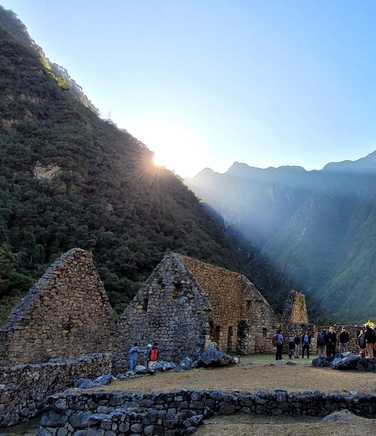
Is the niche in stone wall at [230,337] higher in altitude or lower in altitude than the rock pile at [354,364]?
lower

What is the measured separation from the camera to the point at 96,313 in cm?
1742

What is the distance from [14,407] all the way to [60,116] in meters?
74.9

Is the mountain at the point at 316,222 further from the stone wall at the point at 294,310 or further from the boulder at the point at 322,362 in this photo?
the boulder at the point at 322,362

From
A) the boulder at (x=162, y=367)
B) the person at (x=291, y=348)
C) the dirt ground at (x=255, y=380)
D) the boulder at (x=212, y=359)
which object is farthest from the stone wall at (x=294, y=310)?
the boulder at (x=162, y=367)

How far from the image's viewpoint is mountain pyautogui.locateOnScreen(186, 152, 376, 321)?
72188 mm

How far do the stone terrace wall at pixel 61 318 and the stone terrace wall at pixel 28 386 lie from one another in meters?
2.08

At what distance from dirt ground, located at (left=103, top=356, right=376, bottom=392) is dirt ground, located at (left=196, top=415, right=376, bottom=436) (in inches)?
45.9

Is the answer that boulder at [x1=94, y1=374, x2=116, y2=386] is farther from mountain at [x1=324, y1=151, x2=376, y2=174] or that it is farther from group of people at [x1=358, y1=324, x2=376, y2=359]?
mountain at [x1=324, y1=151, x2=376, y2=174]

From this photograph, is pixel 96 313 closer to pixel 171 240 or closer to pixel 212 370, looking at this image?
pixel 212 370

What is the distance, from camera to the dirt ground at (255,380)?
1116cm

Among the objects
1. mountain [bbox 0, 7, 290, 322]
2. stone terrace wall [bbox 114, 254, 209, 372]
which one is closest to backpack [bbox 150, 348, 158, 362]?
stone terrace wall [bbox 114, 254, 209, 372]

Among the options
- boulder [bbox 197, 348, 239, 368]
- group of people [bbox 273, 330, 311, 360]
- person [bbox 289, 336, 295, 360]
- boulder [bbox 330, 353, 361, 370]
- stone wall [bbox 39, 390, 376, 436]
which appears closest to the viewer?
stone wall [bbox 39, 390, 376, 436]

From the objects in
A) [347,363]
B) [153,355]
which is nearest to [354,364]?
[347,363]

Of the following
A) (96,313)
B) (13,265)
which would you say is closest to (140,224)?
(13,265)
